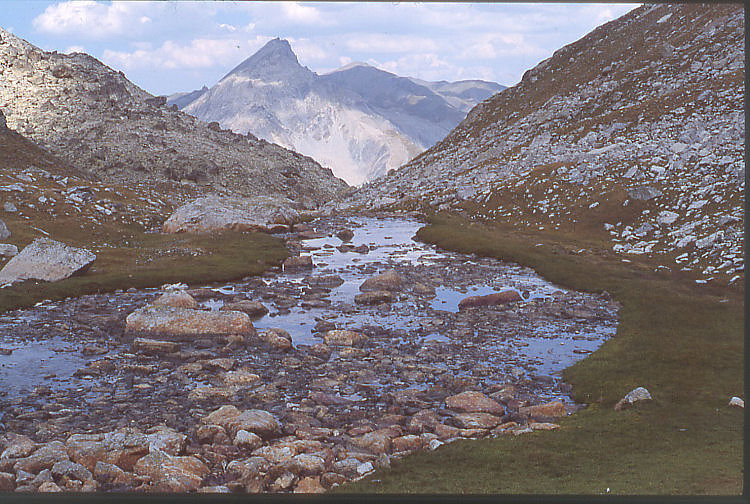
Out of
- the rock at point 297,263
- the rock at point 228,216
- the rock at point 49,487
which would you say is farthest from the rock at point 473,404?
the rock at point 228,216

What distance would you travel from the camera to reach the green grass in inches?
1318

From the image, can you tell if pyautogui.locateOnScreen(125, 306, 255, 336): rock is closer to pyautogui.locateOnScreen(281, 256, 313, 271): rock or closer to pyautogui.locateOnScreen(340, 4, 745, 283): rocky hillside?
pyautogui.locateOnScreen(281, 256, 313, 271): rock

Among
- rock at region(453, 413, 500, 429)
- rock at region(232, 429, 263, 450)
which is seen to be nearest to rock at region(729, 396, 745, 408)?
rock at region(453, 413, 500, 429)

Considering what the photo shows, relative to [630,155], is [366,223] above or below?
below

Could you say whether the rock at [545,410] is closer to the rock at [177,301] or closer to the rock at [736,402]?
the rock at [736,402]

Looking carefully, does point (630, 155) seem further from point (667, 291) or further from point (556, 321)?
point (556, 321)

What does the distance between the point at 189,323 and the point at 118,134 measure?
102 m

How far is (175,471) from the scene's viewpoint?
47.2 feet

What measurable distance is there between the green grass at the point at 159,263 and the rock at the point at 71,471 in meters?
19.3

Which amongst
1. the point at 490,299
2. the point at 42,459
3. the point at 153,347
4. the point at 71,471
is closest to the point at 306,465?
the point at 71,471

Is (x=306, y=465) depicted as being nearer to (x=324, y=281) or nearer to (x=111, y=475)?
(x=111, y=475)

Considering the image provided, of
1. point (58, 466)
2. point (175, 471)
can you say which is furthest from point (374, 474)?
point (58, 466)

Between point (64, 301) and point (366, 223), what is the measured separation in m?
47.5

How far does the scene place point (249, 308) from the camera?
31.8 metres
